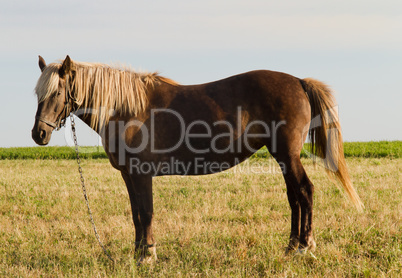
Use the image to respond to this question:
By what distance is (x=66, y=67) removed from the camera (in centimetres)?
473

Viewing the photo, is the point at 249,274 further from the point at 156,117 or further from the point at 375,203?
the point at 375,203

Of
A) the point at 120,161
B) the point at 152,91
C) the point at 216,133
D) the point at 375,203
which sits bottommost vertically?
the point at 375,203

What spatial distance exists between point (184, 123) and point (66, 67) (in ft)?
5.62

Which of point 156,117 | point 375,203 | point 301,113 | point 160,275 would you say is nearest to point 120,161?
point 156,117

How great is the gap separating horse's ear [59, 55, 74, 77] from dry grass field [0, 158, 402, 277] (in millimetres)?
2560

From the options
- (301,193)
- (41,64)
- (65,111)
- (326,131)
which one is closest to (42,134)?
(65,111)

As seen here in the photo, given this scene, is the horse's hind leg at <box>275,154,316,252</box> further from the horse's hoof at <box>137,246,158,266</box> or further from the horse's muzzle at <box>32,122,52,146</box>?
the horse's muzzle at <box>32,122,52,146</box>

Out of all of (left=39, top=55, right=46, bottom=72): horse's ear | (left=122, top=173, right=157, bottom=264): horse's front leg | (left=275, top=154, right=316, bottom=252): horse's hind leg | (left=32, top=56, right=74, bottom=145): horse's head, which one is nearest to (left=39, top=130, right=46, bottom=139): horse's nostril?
(left=32, top=56, right=74, bottom=145): horse's head

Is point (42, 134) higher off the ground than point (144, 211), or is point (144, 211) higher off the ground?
point (42, 134)

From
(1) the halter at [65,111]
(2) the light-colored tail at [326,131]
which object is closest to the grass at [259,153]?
(2) the light-colored tail at [326,131]

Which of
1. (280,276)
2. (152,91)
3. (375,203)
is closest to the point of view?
(280,276)

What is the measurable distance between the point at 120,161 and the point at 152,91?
3.67ft

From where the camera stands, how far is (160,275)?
4.46 metres

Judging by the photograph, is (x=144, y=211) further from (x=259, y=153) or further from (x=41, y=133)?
(x=259, y=153)
